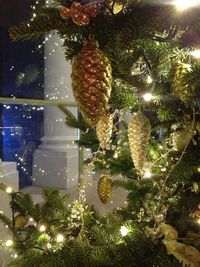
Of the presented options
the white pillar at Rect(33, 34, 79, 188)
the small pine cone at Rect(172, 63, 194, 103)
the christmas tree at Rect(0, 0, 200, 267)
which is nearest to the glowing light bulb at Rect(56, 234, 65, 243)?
the christmas tree at Rect(0, 0, 200, 267)

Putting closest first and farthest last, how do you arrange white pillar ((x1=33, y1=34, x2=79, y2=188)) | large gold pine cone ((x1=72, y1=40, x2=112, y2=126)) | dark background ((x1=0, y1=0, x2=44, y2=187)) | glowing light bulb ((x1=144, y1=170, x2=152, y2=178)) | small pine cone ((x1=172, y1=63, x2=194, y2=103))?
large gold pine cone ((x1=72, y1=40, x2=112, y2=126)) → small pine cone ((x1=172, y1=63, x2=194, y2=103)) → glowing light bulb ((x1=144, y1=170, x2=152, y2=178)) → white pillar ((x1=33, y1=34, x2=79, y2=188)) → dark background ((x1=0, y1=0, x2=44, y2=187))

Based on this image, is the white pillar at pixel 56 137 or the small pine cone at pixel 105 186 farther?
the white pillar at pixel 56 137

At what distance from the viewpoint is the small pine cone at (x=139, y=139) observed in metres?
0.93

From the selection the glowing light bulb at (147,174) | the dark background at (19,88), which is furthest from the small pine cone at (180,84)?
the dark background at (19,88)

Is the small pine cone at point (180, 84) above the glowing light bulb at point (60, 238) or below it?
above

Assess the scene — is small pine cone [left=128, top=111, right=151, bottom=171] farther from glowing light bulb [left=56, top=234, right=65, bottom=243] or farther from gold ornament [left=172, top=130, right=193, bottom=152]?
glowing light bulb [left=56, top=234, right=65, bottom=243]

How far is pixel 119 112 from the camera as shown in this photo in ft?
3.81

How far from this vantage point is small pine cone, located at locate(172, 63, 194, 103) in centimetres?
84

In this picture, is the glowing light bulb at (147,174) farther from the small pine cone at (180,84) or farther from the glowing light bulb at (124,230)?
the small pine cone at (180,84)

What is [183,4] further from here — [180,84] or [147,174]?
[147,174]

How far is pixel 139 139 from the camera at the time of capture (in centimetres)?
94

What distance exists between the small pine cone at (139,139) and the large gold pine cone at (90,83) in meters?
0.31

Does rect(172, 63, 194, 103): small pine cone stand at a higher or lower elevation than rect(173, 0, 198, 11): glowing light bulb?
lower

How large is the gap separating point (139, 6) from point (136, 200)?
799mm
